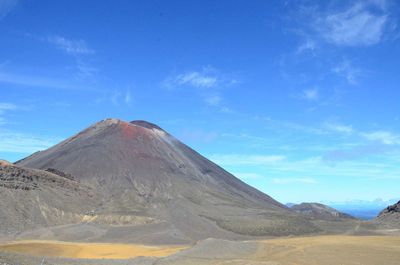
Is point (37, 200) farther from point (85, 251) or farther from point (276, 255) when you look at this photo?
point (276, 255)

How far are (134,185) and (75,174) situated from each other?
1449cm

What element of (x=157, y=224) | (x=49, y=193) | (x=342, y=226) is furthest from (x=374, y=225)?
(x=49, y=193)

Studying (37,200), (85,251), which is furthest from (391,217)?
(85,251)

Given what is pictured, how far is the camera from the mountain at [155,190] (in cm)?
7931

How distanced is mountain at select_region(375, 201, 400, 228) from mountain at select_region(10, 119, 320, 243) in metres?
15.3

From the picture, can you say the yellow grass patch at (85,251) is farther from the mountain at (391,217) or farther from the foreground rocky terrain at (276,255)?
the mountain at (391,217)

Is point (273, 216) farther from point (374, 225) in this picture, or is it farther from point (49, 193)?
point (49, 193)

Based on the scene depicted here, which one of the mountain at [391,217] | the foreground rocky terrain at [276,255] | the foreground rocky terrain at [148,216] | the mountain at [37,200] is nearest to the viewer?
the foreground rocky terrain at [276,255]

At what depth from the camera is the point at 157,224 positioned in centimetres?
8300

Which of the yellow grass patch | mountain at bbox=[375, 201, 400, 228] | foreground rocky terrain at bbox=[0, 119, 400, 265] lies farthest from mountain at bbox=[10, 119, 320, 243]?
mountain at bbox=[375, 201, 400, 228]

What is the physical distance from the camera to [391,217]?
326ft

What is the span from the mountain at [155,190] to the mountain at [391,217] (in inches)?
601

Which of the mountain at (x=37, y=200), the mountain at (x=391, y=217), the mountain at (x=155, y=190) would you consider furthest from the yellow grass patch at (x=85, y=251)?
the mountain at (x=391, y=217)

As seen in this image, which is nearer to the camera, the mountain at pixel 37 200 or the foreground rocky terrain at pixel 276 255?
the foreground rocky terrain at pixel 276 255
